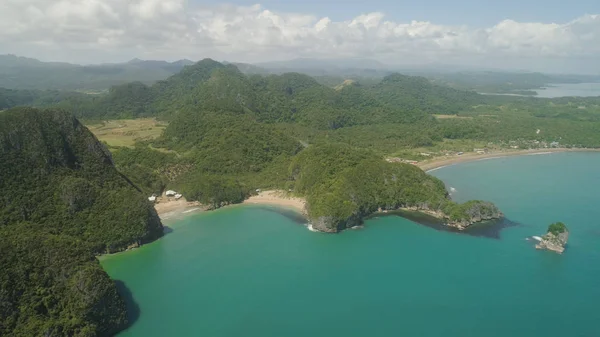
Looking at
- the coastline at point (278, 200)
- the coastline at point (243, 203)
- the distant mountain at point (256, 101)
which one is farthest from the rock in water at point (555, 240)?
the distant mountain at point (256, 101)

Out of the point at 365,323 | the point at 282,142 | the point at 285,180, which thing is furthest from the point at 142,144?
the point at 365,323

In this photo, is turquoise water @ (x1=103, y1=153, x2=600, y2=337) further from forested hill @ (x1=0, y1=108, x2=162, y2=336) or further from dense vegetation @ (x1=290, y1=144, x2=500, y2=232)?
forested hill @ (x1=0, y1=108, x2=162, y2=336)

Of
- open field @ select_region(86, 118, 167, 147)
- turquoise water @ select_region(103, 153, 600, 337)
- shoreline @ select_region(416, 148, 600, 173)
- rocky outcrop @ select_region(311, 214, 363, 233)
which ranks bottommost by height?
turquoise water @ select_region(103, 153, 600, 337)

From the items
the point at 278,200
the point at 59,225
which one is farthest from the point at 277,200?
the point at 59,225

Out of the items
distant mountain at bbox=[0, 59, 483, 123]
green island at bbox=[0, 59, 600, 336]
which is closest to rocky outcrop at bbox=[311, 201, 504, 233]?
green island at bbox=[0, 59, 600, 336]

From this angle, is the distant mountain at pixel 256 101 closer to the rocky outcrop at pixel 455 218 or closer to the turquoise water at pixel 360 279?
the rocky outcrop at pixel 455 218

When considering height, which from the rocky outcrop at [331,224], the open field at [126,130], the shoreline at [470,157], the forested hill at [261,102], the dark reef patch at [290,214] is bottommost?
the dark reef patch at [290,214]

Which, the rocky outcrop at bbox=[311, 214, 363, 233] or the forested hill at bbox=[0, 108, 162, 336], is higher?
the forested hill at bbox=[0, 108, 162, 336]
